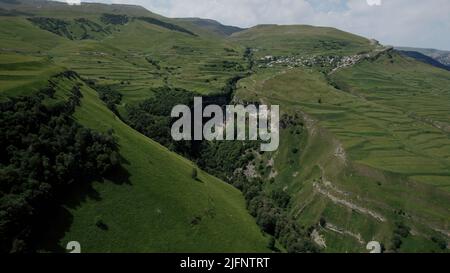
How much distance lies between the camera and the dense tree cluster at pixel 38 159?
92.7 meters

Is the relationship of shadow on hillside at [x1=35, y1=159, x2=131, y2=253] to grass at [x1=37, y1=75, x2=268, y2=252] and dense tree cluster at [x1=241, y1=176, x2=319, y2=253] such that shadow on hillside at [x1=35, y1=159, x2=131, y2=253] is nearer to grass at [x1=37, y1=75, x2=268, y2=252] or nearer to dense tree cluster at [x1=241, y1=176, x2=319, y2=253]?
grass at [x1=37, y1=75, x2=268, y2=252]

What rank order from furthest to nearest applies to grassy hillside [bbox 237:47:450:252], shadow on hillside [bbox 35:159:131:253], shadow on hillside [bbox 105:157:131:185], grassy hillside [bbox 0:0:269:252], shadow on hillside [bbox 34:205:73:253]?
grassy hillside [bbox 237:47:450:252] < shadow on hillside [bbox 105:157:131:185] < grassy hillside [bbox 0:0:269:252] < shadow on hillside [bbox 35:159:131:253] < shadow on hillside [bbox 34:205:73:253]

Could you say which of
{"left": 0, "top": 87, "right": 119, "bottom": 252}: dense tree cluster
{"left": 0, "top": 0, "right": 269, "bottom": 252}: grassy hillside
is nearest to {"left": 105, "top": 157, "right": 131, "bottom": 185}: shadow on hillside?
{"left": 0, "top": 0, "right": 269, "bottom": 252}: grassy hillside

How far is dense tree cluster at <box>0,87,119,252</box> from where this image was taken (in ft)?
304

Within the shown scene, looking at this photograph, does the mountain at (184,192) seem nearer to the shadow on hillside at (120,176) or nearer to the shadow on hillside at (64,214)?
the shadow on hillside at (64,214)

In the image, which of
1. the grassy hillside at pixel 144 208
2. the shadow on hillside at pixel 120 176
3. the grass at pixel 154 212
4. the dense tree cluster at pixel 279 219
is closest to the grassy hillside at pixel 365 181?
the dense tree cluster at pixel 279 219

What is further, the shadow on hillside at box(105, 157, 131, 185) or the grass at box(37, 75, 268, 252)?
the shadow on hillside at box(105, 157, 131, 185)

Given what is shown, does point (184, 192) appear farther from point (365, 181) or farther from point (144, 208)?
point (365, 181)

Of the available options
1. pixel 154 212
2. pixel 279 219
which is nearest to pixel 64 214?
pixel 154 212

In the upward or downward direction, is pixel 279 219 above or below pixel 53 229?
below

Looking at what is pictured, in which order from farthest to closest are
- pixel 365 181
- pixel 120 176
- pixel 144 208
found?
pixel 365 181 < pixel 120 176 < pixel 144 208

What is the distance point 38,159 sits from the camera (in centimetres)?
10550

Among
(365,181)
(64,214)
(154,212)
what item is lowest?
(154,212)

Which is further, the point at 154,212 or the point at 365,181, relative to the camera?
the point at 365,181
